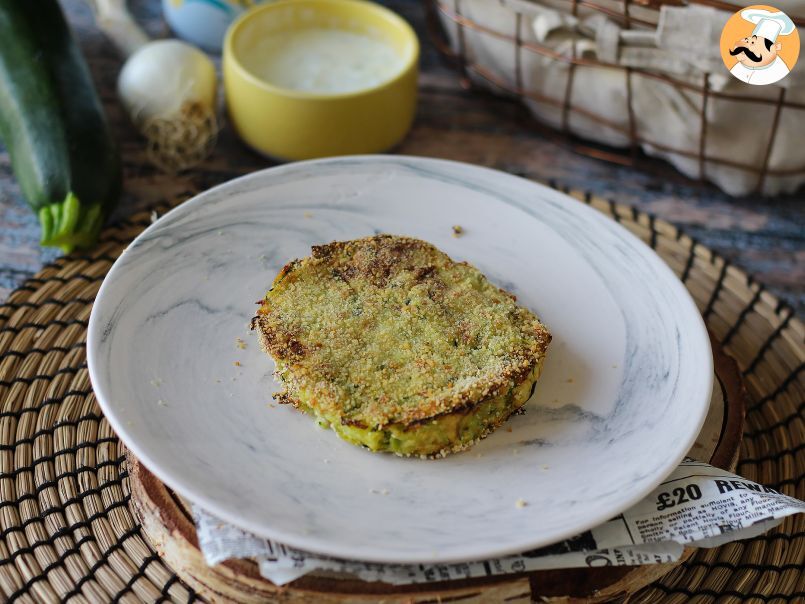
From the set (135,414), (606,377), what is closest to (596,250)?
(606,377)

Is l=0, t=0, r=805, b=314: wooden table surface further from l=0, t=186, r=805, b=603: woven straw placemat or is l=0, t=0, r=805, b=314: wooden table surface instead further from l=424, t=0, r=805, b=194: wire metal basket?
l=0, t=186, r=805, b=603: woven straw placemat

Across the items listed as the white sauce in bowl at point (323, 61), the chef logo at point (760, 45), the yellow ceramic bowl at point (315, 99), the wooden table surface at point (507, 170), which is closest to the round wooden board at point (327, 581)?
the wooden table surface at point (507, 170)

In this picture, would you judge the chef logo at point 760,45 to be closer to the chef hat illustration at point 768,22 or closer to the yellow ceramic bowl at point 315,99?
the chef hat illustration at point 768,22

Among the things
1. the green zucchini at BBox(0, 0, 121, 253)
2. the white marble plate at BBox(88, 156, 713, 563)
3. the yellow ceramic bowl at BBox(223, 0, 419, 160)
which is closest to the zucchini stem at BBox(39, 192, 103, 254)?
the green zucchini at BBox(0, 0, 121, 253)

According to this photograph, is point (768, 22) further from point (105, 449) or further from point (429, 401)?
point (105, 449)

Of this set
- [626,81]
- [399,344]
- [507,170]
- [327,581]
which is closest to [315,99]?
[507,170]

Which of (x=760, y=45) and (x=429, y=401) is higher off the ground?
(x=760, y=45)
